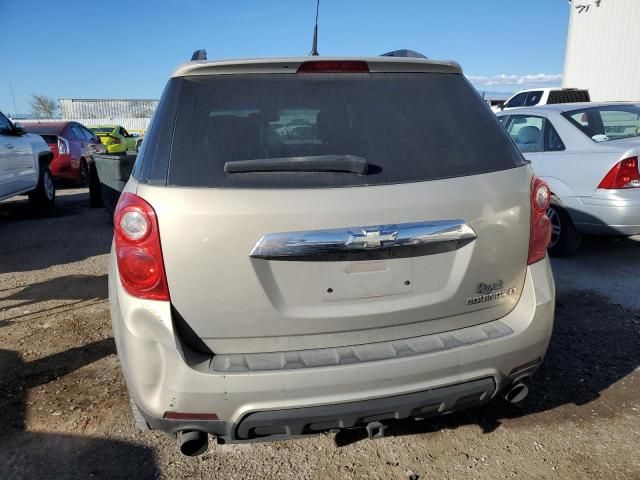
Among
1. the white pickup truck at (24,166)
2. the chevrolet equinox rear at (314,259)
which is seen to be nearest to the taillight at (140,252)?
the chevrolet equinox rear at (314,259)

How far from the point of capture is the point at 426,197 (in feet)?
6.48

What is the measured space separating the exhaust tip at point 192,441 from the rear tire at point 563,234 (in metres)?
4.61

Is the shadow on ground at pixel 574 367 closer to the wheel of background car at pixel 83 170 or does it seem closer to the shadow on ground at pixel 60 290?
the shadow on ground at pixel 60 290

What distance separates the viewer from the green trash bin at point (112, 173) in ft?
17.9

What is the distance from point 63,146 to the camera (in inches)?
448

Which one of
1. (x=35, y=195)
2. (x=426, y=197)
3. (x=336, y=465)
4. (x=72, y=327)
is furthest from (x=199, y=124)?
(x=35, y=195)

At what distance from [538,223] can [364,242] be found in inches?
33.9

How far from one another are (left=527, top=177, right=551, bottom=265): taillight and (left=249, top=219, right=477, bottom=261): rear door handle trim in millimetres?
395

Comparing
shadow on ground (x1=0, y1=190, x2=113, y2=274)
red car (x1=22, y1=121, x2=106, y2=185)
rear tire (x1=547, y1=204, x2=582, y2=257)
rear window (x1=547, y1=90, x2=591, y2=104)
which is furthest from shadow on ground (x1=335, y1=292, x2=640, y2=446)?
rear window (x1=547, y1=90, x2=591, y2=104)

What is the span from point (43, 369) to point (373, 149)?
2711mm

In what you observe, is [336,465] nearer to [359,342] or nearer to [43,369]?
[359,342]

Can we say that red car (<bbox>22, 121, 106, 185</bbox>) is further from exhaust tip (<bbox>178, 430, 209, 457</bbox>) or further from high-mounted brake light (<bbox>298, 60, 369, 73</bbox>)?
exhaust tip (<bbox>178, 430, 209, 457</bbox>)

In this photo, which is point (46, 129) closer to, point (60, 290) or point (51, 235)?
point (51, 235)

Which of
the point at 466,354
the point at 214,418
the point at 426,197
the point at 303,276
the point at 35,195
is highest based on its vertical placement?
the point at 426,197
